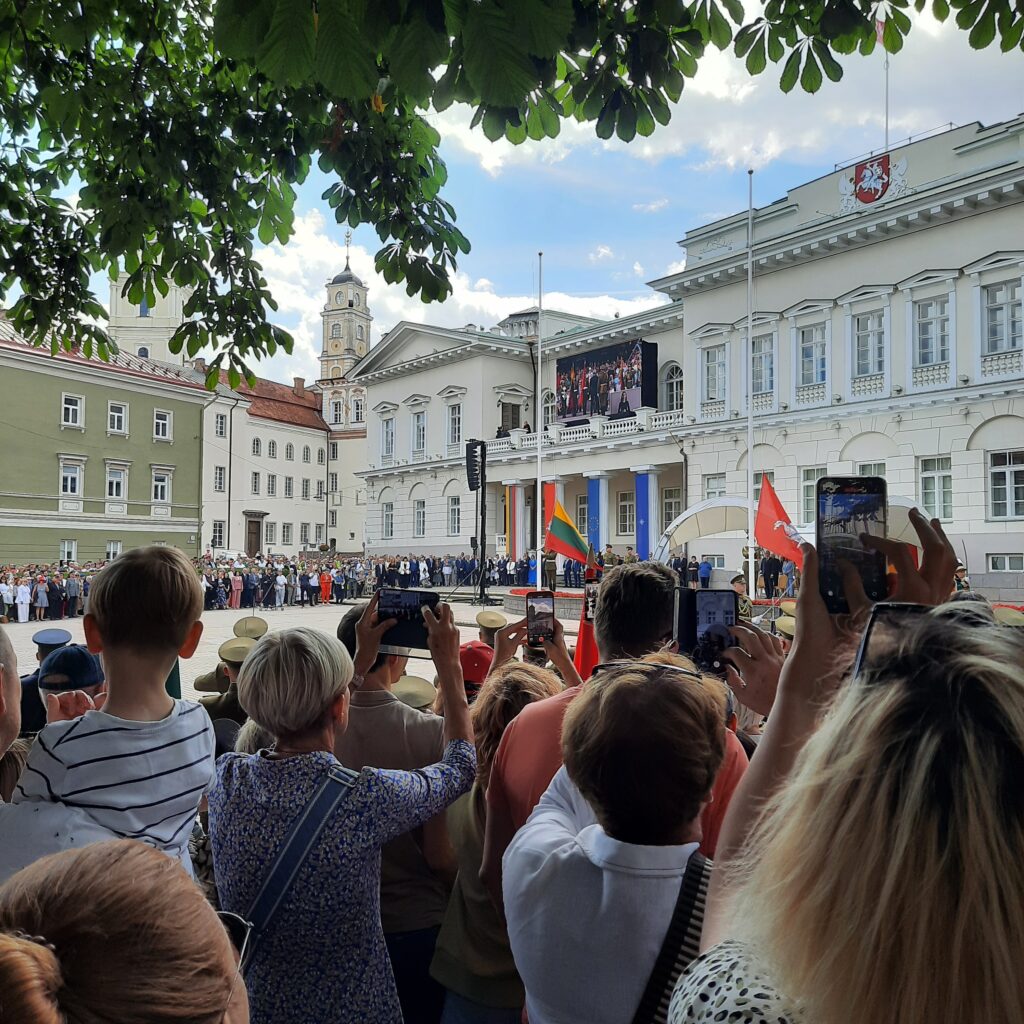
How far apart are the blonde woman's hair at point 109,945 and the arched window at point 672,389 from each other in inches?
1388

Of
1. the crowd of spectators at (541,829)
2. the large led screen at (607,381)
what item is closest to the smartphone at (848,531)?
the crowd of spectators at (541,829)

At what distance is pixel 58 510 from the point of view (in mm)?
38656

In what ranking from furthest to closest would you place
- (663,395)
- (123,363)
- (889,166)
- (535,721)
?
(123,363) < (663,395) < (889,166) < (535,721)

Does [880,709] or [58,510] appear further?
[58,510]

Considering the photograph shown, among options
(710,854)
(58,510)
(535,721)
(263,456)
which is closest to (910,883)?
(710,854)

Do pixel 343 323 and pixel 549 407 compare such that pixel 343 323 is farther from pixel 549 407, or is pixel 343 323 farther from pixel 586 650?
pixel 586 650

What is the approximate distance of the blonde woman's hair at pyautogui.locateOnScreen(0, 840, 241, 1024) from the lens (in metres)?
0.84

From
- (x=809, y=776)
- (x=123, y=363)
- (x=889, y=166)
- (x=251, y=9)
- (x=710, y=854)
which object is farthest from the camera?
(x=123, y=363)

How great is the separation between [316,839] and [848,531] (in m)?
1.43

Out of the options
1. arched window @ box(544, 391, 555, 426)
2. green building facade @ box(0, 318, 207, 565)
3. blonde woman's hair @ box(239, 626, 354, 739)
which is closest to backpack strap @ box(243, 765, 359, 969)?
blonde woman's hair @ box(239, 626, 354, 739)

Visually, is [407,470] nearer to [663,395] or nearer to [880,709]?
[663,395]

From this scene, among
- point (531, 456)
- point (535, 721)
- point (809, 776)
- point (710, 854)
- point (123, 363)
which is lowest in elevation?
point (710, 854)

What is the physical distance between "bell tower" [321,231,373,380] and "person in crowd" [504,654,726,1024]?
253 feet

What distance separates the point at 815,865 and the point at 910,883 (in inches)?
3.9
